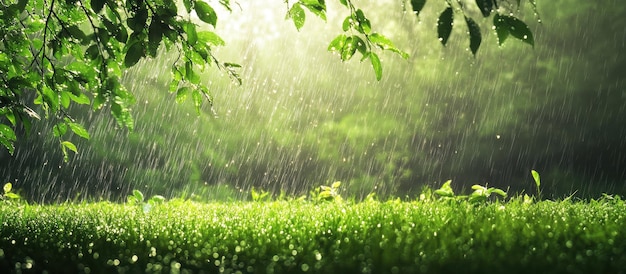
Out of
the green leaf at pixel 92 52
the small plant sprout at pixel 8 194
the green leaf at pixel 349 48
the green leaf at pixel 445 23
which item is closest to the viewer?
the green leaf at pixel 445 23

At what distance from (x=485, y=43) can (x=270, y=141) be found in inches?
185

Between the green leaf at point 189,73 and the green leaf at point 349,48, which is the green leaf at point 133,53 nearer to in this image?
the green leaf at point 189,73

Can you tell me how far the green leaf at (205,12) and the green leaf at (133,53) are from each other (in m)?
0.34

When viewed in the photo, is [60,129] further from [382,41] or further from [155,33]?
[382,41]

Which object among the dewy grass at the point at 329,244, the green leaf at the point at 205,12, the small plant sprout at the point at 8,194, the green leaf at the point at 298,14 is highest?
the green leaf at the point at 298,14

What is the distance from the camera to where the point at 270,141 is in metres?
11.2

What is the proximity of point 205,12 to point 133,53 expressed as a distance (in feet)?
1.34

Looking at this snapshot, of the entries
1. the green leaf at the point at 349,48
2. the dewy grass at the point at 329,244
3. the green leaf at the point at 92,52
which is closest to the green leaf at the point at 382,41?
the green leaf at the point at 349,48

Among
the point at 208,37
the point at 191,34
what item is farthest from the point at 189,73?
the point at 191,34

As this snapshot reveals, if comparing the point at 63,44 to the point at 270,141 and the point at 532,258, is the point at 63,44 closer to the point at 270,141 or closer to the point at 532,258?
the point at 532,258

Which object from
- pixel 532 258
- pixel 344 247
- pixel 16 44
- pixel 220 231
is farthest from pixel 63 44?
pixel 532 258

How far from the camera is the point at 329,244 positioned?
257 centimetres

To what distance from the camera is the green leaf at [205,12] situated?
259 cm

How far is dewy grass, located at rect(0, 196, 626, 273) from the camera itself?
2133 mm
